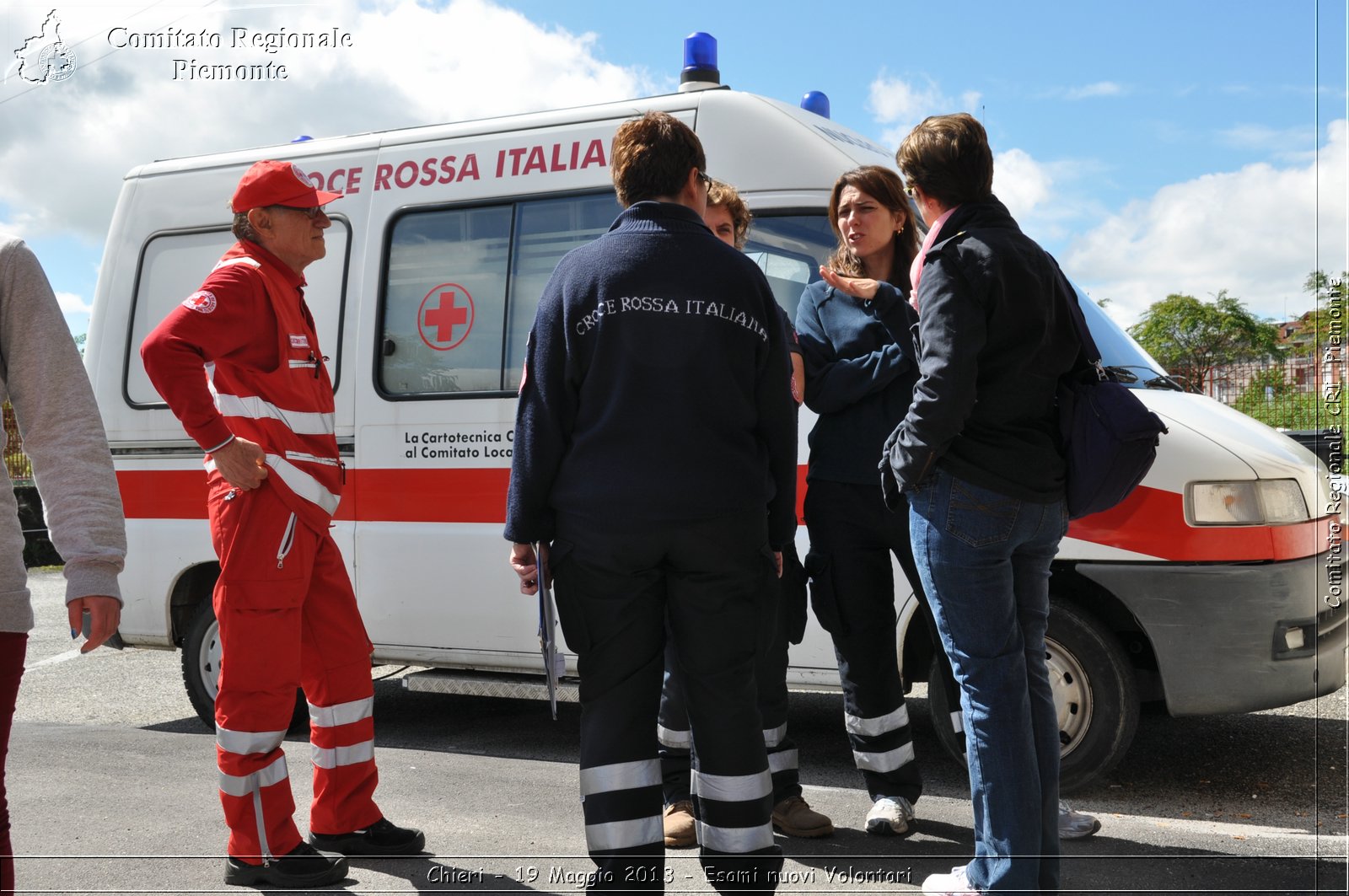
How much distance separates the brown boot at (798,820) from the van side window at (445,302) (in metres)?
2.25

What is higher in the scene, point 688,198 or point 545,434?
point 688,198

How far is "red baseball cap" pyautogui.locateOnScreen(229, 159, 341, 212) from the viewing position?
382 centimetres

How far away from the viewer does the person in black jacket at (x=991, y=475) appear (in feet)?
9.64

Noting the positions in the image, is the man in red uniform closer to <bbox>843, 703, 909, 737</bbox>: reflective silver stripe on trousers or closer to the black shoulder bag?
<bbox>843, 703, 909, 737</bbox>: reflective silver stripe on trousers

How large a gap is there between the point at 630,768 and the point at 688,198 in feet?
4.54

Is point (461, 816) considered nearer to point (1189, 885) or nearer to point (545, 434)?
point (545, 434)

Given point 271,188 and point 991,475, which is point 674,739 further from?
point 271,188

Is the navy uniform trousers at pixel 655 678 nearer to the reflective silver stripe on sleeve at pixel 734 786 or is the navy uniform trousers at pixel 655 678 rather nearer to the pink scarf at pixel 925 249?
the reflective silver stripe on sleeve at pixel 734 786

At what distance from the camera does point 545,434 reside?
2871 mm

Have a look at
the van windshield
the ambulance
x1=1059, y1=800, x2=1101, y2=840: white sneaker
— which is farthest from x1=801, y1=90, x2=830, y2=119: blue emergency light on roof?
x1=1059, y1=800, x2=1101, y2=840: white sneaker

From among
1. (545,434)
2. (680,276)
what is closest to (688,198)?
(680,276)

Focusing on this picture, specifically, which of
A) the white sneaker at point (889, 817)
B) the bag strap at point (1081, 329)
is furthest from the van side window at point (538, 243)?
the bag strap at point (1081, 329)

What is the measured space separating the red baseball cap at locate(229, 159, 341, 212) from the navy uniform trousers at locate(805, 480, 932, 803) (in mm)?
1879

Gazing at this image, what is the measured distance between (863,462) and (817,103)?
8.24ft
